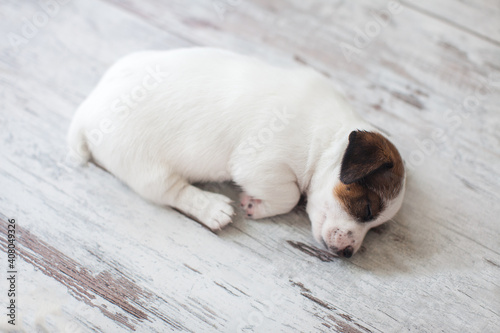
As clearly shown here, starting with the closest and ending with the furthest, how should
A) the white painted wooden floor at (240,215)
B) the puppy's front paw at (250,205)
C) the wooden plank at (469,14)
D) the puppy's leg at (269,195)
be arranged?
the white painted wooden floor at (240,215), the puppy's leg at (269,195), the puppy's front paw at (250,205), the wooden plank at (469,14)

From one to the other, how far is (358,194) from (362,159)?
242 mm

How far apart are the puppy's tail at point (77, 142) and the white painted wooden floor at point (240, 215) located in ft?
0.51

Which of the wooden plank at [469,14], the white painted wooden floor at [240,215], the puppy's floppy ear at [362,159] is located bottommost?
the white painted wooden floor at [240,215]

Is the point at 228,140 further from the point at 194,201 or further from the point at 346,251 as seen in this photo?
the point at 346,251

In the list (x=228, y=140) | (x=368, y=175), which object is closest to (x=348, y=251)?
(x=368, y=175)

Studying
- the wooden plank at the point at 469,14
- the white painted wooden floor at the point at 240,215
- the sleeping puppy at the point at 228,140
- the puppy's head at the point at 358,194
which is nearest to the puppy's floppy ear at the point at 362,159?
the puppy's head at the point at 358,194

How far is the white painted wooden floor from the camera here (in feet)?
6.88

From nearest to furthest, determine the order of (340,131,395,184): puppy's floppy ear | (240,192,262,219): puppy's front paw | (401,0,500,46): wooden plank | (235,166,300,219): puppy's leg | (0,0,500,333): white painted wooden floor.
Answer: (340,131,395,184): puppy's floppy ear
(0,0,500,333): white painted wooden floor
(235,166,300,219): puppy's leg
(240,192,262,219): puppy's front paw
(401,0,500,46): wooden plank

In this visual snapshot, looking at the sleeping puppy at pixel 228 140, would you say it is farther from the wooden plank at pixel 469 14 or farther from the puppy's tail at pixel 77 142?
the wooden plank at pixel 469 14

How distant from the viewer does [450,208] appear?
2492 millimetres

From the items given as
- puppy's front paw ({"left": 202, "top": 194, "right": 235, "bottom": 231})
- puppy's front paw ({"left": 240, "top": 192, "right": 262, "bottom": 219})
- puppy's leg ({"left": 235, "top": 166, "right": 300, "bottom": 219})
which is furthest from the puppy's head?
puppy's front paw ({"left": 202, "top": 194, "right": 235, "bottom": 231})

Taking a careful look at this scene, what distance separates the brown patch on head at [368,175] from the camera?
191 centimetres

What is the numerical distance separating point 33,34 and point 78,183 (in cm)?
135

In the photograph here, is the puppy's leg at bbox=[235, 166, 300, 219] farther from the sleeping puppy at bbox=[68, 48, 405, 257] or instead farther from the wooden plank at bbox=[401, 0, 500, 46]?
the wooden plank at bbox=[401, 0, 500, 46]
